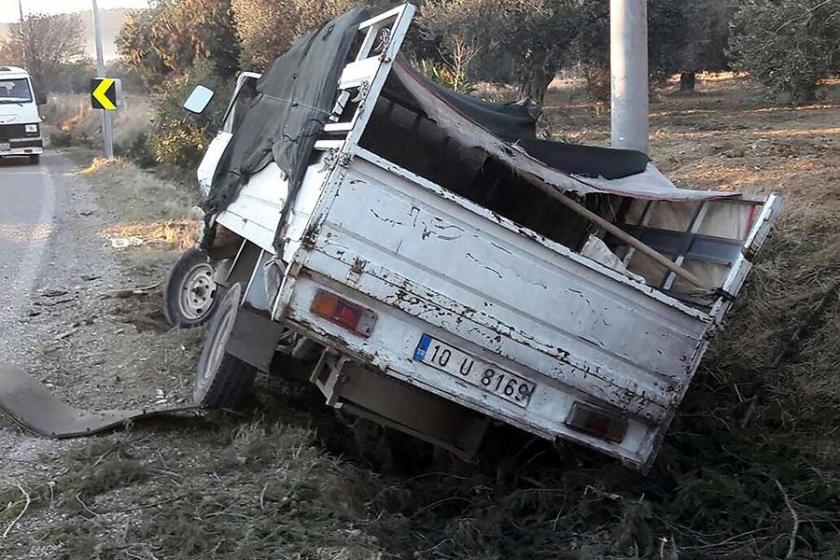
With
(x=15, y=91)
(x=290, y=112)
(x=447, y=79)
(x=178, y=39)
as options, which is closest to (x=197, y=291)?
(x=290, y=112)

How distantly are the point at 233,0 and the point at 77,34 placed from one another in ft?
128

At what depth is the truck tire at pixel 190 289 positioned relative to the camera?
7711 mm

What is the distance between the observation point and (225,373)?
210 inches

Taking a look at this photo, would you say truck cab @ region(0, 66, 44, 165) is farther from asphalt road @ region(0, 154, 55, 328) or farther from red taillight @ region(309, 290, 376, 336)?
red taillight @ region(309, 290, 376, 336)

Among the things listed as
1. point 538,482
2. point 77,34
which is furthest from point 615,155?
point 77,34

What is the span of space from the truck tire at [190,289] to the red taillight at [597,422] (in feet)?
13.4

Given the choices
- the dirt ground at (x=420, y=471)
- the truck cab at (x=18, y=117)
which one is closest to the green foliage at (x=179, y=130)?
the truck cab at (x=18, y=117)

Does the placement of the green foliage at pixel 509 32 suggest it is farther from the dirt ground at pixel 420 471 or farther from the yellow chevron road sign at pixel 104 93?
the dirt ground at pixel 420 471

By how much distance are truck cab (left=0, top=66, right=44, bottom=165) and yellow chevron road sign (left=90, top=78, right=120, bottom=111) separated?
320cm

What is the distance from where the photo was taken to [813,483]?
4.57 meters

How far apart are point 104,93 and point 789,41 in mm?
15649

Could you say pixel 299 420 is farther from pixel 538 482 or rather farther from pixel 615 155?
pixel 615 155

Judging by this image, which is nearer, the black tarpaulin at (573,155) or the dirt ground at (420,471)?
the dirt ground at (420,471)

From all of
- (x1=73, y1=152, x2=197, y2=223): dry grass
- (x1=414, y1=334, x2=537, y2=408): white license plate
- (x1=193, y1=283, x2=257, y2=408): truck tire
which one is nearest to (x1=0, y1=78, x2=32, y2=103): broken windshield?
(x1=73, y1=152, x2=197, y2=223): dry grass
